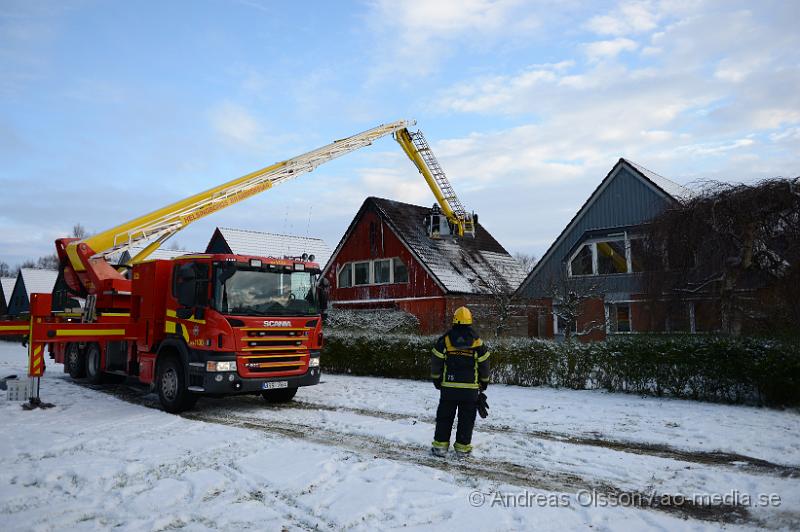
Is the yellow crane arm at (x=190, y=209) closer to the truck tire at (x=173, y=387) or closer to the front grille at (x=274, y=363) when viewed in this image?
the truck tire at (x=173, y=387)

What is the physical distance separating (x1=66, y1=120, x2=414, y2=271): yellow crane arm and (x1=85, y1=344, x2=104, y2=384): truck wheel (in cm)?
241

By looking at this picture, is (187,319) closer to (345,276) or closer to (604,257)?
(604,257)

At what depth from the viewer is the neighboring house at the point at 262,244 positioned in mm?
40188

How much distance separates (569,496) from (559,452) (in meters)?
1.85

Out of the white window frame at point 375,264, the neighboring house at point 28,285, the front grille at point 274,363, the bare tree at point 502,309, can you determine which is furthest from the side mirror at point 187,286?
the neighboring house at point 28,285

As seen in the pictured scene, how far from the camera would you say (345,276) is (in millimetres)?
32250

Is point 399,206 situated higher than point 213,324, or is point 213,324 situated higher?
point 399,206

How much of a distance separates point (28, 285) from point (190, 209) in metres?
56.6

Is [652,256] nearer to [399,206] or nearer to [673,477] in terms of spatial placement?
[673,477]

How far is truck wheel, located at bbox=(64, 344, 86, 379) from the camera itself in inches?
611

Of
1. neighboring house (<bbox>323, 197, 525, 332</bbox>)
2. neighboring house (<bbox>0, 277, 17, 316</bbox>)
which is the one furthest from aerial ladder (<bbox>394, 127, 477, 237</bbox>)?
neighboring house (<bbox>0, 277, 17, 316</bbox>)

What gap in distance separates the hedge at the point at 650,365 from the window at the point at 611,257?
386 inches

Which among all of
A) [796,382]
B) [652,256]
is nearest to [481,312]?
[652,256]

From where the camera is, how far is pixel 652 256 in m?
15.4
